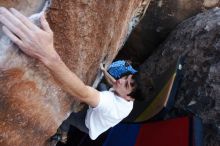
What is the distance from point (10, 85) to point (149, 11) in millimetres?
2800

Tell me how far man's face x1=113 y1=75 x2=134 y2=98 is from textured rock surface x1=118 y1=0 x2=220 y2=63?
6.58 ft

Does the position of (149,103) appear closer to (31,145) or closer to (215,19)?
(215,19)

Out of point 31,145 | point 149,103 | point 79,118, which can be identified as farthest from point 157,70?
point 31,145

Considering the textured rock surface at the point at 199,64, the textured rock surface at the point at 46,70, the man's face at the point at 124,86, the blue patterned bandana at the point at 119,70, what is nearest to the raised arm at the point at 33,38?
the textured rock surface at the point at 46,70

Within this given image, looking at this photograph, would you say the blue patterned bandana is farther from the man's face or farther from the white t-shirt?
the white t-shirt

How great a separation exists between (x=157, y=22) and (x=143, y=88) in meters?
1.16

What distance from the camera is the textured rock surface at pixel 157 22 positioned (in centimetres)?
→ 437

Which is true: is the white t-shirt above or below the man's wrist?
below

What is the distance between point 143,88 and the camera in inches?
142

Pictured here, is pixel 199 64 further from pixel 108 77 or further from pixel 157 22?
pixel 108 77

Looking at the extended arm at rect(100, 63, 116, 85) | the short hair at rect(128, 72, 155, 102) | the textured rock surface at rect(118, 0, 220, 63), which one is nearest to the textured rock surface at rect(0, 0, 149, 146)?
the extended arm at rect(100, 63, 116, 85)

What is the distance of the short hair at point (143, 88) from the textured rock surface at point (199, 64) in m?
0.13

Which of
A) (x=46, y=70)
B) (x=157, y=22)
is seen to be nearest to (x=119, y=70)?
(x=46, y=70)

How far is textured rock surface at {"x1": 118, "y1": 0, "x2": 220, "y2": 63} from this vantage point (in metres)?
4.37
